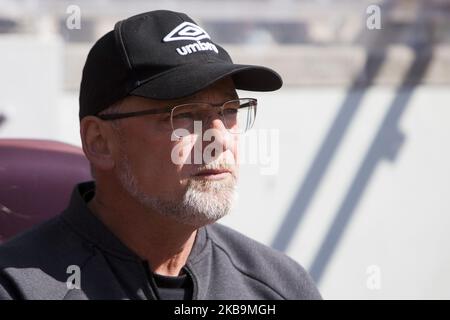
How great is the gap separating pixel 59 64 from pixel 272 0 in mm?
1053

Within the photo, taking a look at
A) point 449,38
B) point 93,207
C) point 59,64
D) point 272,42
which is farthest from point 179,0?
point 93,207

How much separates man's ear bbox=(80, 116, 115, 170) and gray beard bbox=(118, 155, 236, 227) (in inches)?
3.2

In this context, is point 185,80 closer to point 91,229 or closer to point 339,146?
point 91,229

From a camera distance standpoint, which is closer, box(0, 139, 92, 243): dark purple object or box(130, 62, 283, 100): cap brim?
box(130, 62, 283, 100): cap brim

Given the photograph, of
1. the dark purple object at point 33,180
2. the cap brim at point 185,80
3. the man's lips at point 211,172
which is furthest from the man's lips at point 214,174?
the dark purple object at point 33,180


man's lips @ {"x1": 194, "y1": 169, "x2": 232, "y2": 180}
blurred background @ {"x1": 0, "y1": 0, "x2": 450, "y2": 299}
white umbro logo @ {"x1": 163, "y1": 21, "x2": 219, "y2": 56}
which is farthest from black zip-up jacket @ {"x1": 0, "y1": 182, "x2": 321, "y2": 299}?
blurred background @ {"x1": 0, "y1": 0, "x2": 450, "y2": 299}

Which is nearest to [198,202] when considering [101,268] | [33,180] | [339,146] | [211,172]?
[211,172]

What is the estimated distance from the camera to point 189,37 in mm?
1564

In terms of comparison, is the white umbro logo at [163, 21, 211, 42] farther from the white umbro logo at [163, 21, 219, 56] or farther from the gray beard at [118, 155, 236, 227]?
the gray beard at [118, 155, 236, 227]

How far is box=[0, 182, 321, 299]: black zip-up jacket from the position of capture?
145cm

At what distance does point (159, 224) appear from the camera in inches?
61.0

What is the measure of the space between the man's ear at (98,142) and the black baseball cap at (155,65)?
0.02m

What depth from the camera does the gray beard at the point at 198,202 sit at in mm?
1487
